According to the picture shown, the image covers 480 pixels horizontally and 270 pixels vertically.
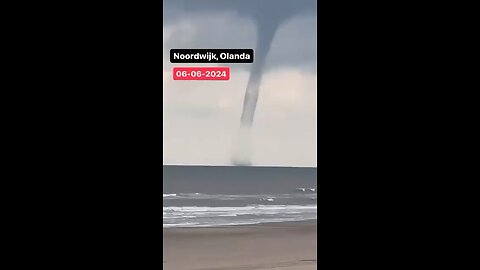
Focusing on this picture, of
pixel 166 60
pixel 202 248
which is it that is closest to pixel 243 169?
pixel 202 248

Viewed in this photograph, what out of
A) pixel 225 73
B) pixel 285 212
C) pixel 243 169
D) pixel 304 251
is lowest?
pixel 304 251

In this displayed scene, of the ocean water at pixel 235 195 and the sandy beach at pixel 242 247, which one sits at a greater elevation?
the ocean water at pixel 235 195

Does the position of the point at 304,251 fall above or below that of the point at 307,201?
below

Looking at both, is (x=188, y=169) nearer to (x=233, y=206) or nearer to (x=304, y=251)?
(x=233, y=206)

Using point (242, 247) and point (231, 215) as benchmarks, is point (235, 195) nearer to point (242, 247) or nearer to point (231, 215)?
point (231, 215)

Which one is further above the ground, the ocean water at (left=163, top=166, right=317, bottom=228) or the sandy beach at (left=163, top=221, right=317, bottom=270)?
the ocean water at (left=163, top=166, right=317, bottom=228)
